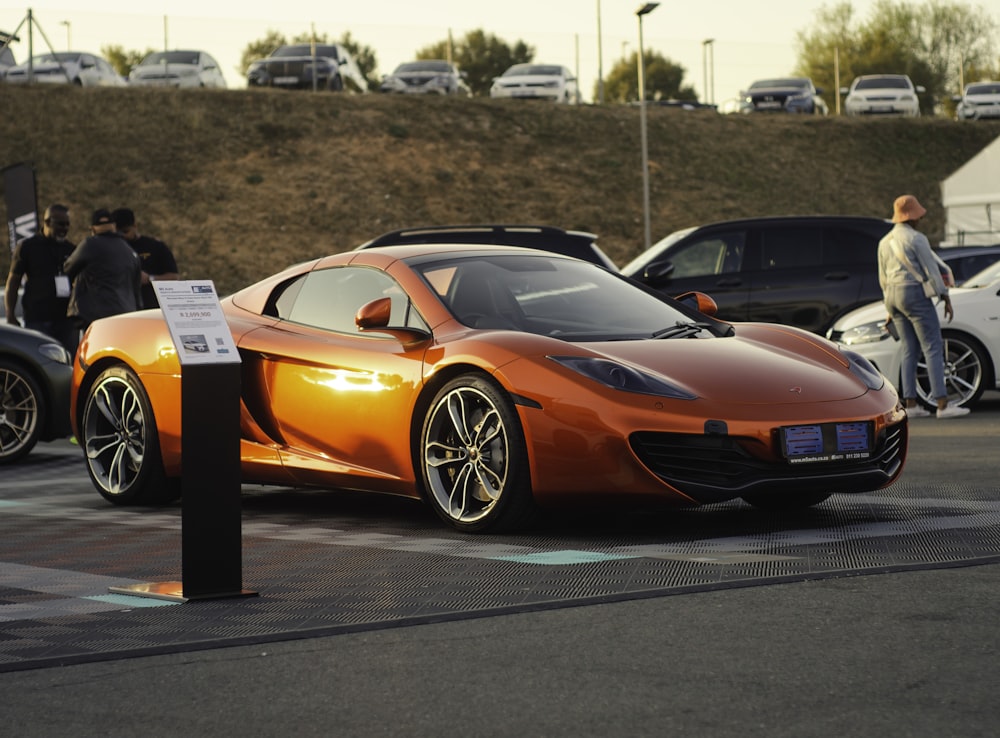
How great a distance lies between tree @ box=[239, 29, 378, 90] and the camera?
187ft

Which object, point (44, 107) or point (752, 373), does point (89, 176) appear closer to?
point (44, 107)

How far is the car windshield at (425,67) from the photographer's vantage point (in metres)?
52.5

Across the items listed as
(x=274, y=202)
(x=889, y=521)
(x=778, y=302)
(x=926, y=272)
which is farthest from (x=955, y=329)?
(x=274, y=202)

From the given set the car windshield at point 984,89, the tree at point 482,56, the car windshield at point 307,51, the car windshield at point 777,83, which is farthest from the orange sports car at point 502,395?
the tree at point 482,56

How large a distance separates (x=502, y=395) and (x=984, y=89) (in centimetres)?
5348

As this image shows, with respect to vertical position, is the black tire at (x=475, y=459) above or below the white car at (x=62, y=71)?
below

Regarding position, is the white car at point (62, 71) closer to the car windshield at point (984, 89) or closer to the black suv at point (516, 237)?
the car windshield at point (984, 89)

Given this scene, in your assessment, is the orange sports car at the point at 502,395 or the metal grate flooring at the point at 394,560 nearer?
the metal grate flooring at the point at 394,560

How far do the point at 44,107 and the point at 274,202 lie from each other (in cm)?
742

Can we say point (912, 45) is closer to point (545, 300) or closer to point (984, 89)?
point (984, 89)

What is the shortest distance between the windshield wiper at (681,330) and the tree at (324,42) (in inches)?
1903

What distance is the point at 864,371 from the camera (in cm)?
739

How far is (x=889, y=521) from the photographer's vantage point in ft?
23.0

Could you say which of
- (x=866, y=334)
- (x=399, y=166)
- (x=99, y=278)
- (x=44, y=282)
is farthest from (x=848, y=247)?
(x=399, y=166)
